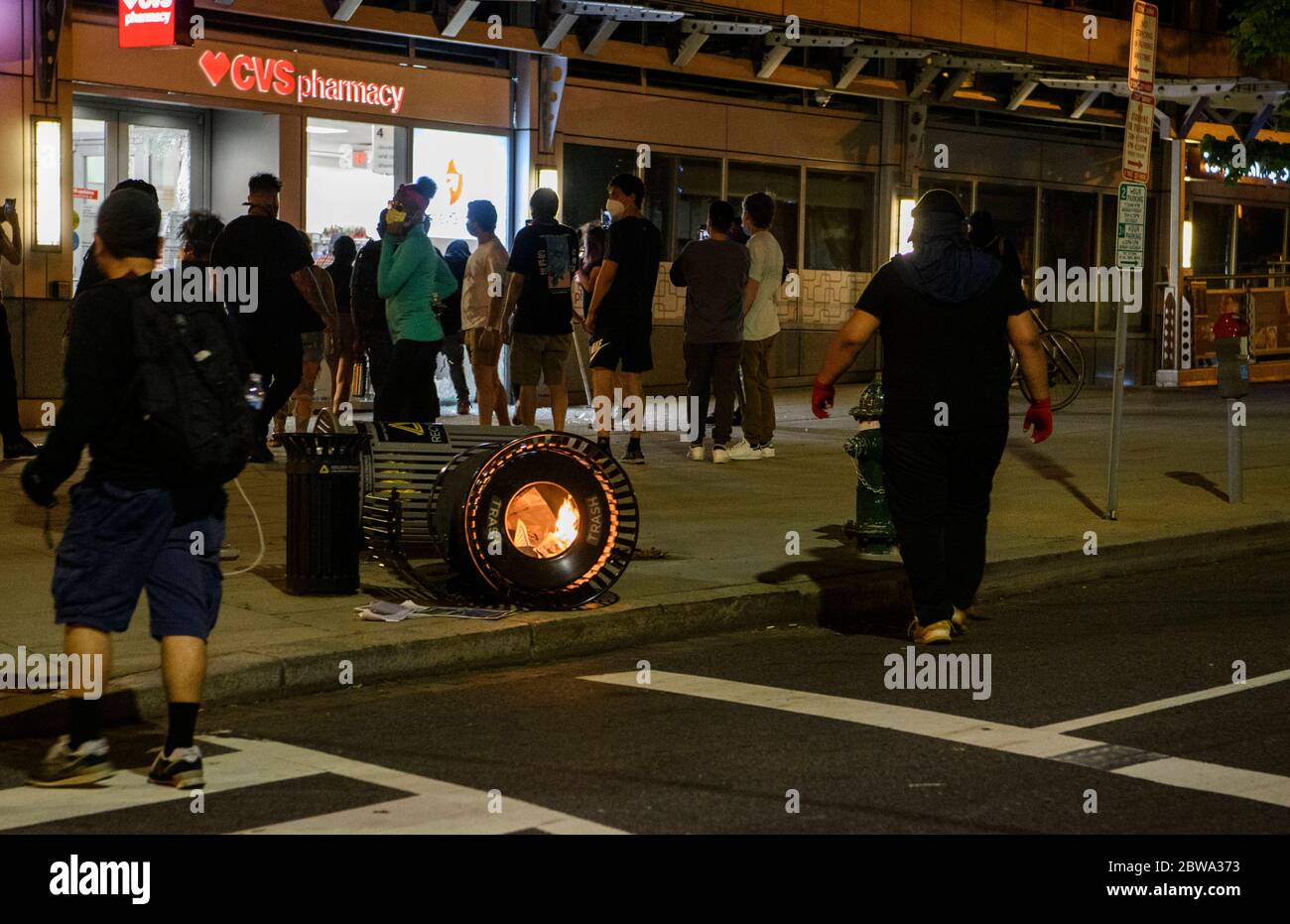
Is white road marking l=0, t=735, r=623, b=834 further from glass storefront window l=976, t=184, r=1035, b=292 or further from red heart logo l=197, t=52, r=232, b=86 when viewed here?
glass storefront window l=976, t=184, r=1035, b=292

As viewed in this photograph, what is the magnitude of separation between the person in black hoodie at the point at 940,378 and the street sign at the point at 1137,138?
12.5 feet

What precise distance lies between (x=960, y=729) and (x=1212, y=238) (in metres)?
24.5

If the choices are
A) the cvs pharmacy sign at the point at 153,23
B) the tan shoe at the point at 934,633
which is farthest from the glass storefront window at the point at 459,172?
the tan shoe at the point at 934,633

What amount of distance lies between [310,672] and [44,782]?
1.72 meters

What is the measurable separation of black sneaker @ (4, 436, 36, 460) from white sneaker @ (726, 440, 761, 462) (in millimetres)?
5450

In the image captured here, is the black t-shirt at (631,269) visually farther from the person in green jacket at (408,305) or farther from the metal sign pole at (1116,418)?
the metal sign pole at (1116,418)

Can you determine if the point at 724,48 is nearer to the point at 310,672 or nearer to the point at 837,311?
the point at 837,311

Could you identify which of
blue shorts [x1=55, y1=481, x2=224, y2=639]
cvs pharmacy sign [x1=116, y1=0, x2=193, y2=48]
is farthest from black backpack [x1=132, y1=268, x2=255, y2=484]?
cvs pharmacy sign [x1=116, y1=0, x2=193, y2=48]

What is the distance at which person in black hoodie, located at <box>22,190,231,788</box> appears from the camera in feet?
19.0

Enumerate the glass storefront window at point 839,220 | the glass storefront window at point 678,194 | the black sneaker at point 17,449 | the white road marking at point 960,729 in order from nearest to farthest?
the white road marking at point 960,729 → the black sneaker at point 17,449 → the glass storefront window at point 678,194 → the glass storefront window at point 839,220

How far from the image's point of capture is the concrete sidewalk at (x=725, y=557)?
7824 mm

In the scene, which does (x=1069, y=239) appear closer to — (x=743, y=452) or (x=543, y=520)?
(x=743, y=452)

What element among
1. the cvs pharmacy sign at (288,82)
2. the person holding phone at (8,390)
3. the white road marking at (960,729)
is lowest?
the white road marking at (960,729)

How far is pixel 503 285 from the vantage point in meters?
14.2
